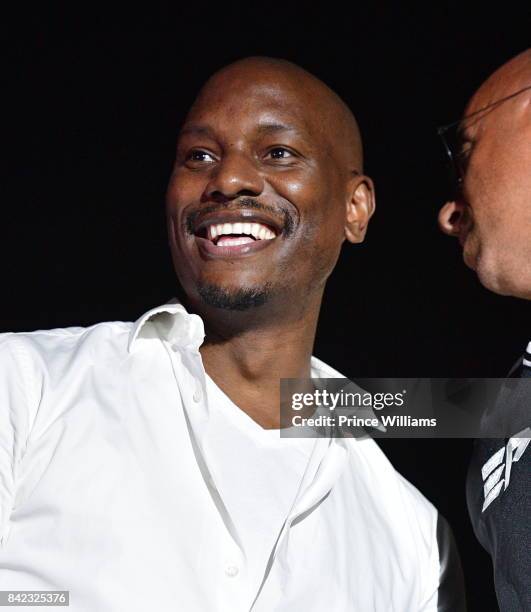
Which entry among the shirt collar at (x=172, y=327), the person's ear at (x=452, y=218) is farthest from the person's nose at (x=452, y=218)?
the shirt collar at (x=172, y=327)

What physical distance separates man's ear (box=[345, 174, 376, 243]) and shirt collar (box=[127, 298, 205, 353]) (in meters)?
0.49

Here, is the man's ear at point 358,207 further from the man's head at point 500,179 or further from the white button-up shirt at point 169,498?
the white button-up shirt at point 169,498

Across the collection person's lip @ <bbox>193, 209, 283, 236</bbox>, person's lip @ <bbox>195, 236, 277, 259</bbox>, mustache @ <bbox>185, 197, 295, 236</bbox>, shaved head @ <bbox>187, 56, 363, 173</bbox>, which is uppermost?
shaved head @ <bbox>187, 56, 363, 173</bbox>

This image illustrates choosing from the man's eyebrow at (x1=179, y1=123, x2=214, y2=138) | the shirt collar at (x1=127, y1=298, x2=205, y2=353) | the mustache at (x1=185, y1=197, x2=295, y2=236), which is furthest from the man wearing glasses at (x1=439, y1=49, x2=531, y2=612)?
the shirt collar at (x1=127, y1=298, x2=205, y2=353)

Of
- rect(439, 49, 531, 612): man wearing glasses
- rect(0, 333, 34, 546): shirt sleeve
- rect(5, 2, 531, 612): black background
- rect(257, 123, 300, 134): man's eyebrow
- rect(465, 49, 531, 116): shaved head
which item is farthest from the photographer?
rect(5, 2, 531, 612): black background

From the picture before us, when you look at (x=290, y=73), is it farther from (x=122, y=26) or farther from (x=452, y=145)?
(x=122, y=26)

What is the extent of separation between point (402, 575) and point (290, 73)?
1122 millimetres

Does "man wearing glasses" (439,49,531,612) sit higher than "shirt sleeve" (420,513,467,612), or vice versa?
"man wearing glasses" (439,49,531,612)

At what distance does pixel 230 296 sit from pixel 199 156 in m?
0.33

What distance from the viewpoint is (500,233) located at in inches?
79.1

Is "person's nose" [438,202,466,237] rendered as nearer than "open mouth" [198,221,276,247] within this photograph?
No

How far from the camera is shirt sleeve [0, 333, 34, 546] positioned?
1696 mm

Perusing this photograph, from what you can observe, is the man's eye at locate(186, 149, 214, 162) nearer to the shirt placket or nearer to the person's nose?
the shirt placket

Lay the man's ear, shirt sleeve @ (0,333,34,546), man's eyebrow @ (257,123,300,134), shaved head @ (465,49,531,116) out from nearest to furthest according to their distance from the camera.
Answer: shirt sleeve @ (0,333,34,546), shaved head @ (465,49,531,116), man's eyebrow @ (257,123,300,134), the man's ear
